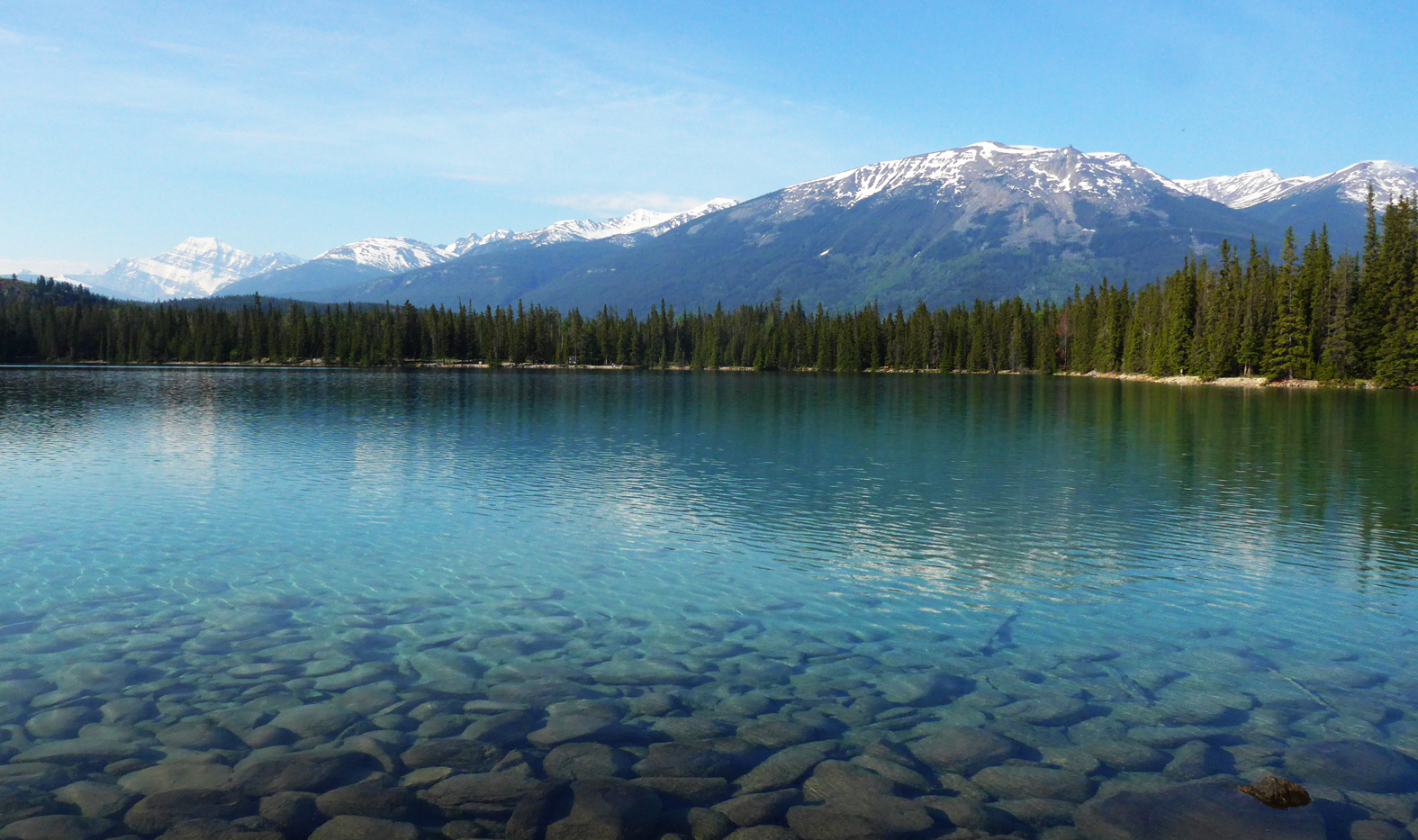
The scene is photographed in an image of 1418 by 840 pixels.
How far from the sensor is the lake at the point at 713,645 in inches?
420

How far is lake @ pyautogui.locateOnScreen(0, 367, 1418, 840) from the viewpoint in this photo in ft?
35.0

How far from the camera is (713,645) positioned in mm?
16406

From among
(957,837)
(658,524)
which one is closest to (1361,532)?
(658,524)

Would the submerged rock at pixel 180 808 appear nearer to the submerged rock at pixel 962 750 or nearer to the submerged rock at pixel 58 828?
the submerged rock at pixel 58 828

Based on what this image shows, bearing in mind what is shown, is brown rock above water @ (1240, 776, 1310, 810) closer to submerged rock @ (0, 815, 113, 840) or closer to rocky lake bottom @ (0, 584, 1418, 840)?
rocky lake bottom @ (0, 584, 1418, 840)

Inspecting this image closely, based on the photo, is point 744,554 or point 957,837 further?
point 744,554

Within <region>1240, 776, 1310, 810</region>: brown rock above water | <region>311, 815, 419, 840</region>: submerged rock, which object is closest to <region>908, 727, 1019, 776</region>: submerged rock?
<region>1240, 776, 1310, 810</region>: brown rock above water

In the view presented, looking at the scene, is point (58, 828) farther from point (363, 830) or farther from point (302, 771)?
point (363, 830)

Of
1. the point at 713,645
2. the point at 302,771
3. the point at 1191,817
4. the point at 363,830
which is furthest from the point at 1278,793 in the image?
the point at 302,771

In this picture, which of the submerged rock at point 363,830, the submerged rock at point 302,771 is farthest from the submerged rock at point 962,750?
the submerged rock at point 302,771

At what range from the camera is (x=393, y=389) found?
10944 centimetres

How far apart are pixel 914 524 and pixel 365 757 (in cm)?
1992

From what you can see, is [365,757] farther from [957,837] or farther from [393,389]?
[393,389]

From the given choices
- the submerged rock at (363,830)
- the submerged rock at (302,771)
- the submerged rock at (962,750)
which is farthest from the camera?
the submerged rock at (962,750)
